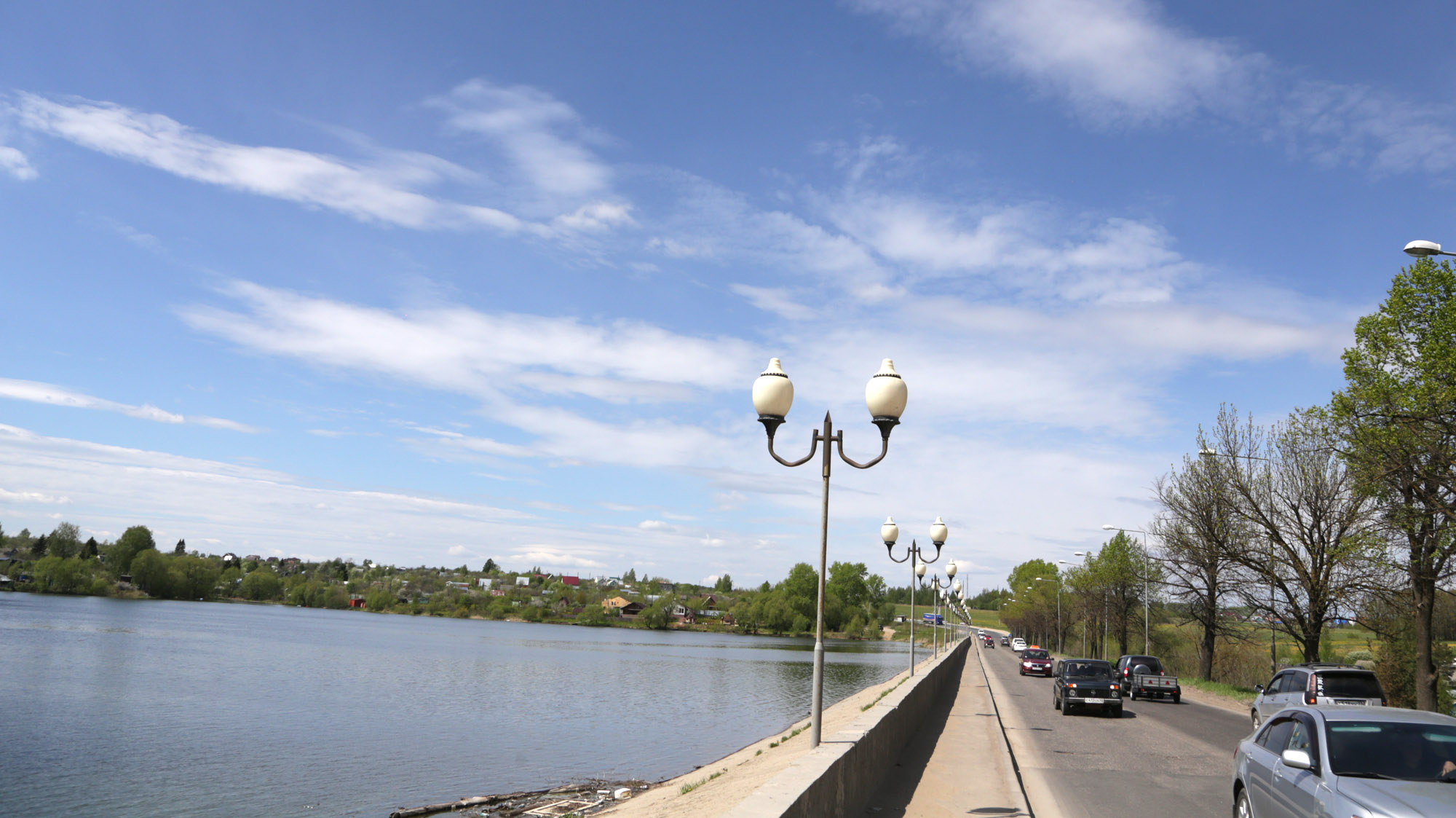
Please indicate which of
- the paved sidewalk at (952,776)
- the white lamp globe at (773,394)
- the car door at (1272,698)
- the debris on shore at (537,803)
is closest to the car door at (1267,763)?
the paved sidewalk at (952,776)

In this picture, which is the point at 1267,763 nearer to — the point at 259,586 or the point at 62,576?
the point at 62,576

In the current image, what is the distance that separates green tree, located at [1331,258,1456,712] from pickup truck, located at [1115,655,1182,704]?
8.46m

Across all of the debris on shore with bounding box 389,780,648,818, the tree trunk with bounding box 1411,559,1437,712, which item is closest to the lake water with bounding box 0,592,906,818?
the debris on shore with bounding box 389,780,648,818

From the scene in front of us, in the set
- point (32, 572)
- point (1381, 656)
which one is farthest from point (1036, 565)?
point (32, 572)

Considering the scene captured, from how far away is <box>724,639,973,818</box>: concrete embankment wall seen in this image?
6.32m

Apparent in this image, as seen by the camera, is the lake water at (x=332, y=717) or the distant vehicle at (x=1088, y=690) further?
the distant vehicle at (x=1088, y=690)

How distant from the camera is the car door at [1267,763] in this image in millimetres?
7867

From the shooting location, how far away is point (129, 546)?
14412 cm

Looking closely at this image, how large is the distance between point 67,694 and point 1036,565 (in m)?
135

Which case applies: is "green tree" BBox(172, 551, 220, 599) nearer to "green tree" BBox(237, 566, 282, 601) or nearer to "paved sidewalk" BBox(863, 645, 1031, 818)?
"green tree" BBox(237, 566, 282, 601)

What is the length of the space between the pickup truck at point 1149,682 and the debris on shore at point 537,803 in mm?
20877

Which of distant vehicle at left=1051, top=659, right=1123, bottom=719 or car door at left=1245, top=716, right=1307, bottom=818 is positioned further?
distant vehicle at left=1051, top=659, right=1123, bottom=719

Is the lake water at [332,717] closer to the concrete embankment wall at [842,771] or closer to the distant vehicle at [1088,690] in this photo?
the distant vehicle at [1088,690]

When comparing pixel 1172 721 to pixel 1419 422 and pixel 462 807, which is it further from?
pixel 462 807
